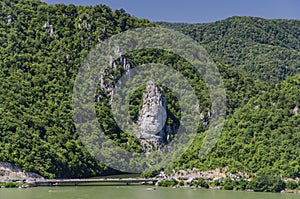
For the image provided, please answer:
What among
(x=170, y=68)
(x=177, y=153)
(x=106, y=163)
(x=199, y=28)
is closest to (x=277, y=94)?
(x=177, y=153)

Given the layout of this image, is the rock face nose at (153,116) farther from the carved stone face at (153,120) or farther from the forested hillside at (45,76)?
the forested hillside at (45,76)

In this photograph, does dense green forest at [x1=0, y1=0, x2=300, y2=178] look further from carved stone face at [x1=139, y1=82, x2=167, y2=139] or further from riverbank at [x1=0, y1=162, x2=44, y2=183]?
carved stone face at [x1=139, y1=82, x2=167, y2=139]

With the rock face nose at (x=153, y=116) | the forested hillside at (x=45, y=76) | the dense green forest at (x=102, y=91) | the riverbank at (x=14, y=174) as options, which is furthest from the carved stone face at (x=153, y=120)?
the riverbank at (x=14, y=174)

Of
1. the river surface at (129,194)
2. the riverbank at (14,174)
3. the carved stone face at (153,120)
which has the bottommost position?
the river surface at (129,194)

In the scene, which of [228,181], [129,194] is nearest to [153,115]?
[228,181]

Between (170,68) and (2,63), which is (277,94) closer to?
(170,68)

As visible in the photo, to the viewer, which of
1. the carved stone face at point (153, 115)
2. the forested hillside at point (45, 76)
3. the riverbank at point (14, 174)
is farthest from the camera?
the carved stone face at point (153, 115)

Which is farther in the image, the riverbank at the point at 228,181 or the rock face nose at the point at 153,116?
the rock face nose at the point at 153,116
